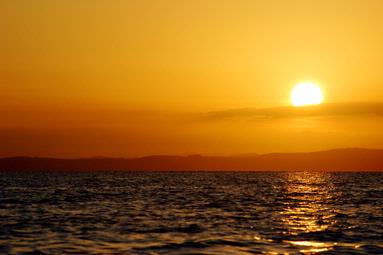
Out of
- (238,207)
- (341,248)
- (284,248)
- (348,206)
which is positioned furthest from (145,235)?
(348,206)

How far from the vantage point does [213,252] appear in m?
32.8

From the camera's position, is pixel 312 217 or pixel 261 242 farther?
pixel 312 217

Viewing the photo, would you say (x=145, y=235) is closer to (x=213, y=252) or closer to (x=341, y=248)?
(x=213, y=252)

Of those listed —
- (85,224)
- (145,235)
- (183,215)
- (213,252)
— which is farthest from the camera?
(183,215)

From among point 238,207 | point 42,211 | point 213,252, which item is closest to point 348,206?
point 238,207

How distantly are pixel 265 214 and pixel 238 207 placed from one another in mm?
7423

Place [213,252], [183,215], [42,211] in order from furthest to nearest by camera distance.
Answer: [42,211] → [183,215] → [213,252]

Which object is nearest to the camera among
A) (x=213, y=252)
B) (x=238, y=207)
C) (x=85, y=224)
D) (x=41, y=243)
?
(x=213, y=252)

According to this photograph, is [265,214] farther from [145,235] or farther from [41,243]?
[41,243]

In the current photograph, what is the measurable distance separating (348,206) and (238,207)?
1143cm

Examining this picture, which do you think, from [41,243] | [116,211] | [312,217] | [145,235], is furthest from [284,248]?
[116,211]

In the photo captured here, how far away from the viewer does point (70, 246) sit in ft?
113

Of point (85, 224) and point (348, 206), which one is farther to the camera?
point (348, 206)

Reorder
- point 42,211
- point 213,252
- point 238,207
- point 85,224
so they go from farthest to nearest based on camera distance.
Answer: point 238,207
point 42,211
point 85,224
point 213,252
